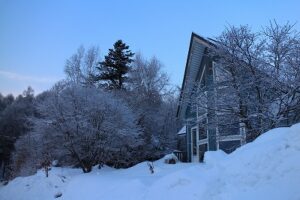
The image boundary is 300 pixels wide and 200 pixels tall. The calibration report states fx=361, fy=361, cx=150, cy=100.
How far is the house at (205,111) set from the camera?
45.9ft

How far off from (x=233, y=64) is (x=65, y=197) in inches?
333

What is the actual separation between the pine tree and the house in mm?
13561

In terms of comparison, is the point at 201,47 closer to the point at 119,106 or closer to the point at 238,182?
the point at 119,106

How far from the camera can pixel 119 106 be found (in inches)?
781

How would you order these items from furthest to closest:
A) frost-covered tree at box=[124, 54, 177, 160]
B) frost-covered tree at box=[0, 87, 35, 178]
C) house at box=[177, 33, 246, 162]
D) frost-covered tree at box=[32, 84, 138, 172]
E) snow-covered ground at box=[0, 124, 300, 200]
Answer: frost-covered tree at box=[0, 87, 35, 178] < frost-covered tree at box=[124, 54, 177, 160] < frost-covered tree at box=[32, 84, 138, 172] < house at box=[177, 33, 246, 162] < snow-covered ground at box=[0, 124, 300, 200]

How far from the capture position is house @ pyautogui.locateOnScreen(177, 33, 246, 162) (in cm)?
1398

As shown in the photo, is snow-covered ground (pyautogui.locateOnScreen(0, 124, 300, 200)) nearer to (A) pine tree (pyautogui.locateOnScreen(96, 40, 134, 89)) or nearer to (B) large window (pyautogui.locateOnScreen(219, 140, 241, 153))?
(B) large window (pyautogui.locateOnScreen(219, 140, 241, 153))

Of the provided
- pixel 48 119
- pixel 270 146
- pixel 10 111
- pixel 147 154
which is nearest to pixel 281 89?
pixel 270 146

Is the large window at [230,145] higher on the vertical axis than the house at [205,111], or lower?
lower

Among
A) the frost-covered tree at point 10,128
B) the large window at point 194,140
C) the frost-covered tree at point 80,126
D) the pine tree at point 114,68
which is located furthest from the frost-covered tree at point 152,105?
the frost-covered tree at point 10,128

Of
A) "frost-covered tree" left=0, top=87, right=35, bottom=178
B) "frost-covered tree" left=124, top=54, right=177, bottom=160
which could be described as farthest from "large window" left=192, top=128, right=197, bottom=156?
"frost-covered tree" left=0, top=87, right=35, bottom=178

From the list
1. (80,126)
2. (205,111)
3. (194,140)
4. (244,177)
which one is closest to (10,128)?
(194,140)

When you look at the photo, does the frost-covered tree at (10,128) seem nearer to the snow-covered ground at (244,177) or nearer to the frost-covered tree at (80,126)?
the frost-covered tree at (80,126)

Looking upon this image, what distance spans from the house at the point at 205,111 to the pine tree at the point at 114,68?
44.5ft
